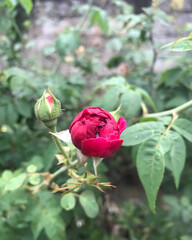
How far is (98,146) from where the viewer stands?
0.55 meters

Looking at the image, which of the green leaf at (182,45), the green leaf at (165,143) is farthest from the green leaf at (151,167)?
the green leaf at (182,45)

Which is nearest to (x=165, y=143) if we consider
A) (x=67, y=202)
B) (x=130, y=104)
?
(x=130, y=104)

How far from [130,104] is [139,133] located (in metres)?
0.21

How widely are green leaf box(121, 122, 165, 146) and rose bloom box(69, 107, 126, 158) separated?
18 centimetres

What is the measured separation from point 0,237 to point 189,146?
0.91 metres

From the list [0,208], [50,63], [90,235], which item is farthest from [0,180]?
[50,63]

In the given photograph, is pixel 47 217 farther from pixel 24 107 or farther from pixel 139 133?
pixel 24 107

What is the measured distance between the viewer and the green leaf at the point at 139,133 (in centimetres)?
78

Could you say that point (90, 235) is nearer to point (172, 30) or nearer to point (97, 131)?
point (97, 131)

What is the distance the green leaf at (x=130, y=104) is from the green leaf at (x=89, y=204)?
0.32 m

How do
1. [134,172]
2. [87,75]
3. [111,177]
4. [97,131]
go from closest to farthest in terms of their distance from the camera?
[97,131] < [111,177] < [87,75] < [134,172]

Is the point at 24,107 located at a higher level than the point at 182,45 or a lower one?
lower

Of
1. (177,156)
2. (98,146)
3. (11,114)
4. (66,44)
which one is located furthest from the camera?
(66,44)

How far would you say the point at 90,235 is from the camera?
1.52 meters
